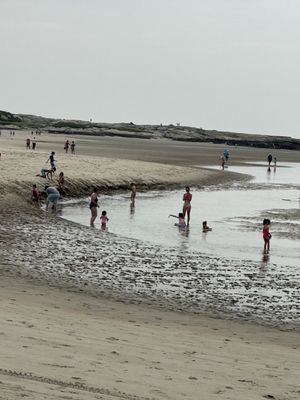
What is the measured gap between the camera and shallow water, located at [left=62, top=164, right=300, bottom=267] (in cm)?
→ 2153

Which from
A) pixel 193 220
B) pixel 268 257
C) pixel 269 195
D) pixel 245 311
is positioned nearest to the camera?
pixel 245 311

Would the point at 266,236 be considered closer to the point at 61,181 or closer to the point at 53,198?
the point at 53,198

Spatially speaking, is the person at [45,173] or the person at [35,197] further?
the person at [45,173]

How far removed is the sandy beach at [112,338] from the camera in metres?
7.36

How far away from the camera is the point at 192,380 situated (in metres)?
7.88

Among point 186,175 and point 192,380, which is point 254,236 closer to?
point 192,380

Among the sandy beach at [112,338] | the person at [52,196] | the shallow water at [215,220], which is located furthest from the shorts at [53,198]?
the sandy beach at [112,338]

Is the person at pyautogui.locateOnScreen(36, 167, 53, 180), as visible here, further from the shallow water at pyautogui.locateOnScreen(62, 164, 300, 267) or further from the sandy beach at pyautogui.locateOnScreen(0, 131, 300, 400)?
the sandy beach at pyautogui.locateOnScreen(0, 131, 300, 400)

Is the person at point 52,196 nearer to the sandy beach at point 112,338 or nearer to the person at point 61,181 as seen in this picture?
the person at point 61,181

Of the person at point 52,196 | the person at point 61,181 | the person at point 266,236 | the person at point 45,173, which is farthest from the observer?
the person at point 45,173

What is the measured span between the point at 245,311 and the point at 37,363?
637cm

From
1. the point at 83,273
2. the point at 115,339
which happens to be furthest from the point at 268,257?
the point at 115,339

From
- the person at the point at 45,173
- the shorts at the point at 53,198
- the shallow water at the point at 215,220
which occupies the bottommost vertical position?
the shallow water at the point at 215,220

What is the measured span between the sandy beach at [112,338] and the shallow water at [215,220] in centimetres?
279
